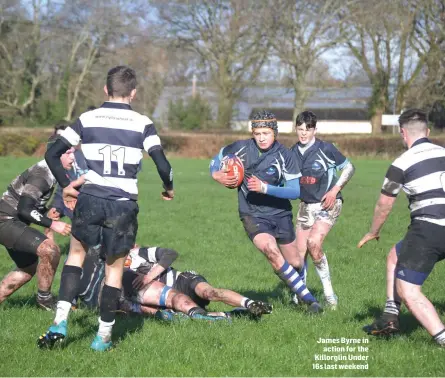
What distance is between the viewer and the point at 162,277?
729 cm

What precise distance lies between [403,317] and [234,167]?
2.34 meters

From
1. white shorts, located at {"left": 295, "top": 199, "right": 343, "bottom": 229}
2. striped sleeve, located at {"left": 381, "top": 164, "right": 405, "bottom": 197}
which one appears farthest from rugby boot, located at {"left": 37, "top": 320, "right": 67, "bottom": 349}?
white shorts, located at {"left": 295, "top": 199, "right": 343, "bottom": 229}

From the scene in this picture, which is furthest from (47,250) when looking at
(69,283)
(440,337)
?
(440,337)

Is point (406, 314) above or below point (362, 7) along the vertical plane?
below

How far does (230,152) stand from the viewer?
7668 millimetres

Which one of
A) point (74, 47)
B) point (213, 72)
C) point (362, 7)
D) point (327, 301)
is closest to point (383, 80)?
point (362, 7)

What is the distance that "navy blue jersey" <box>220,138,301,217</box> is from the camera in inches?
296

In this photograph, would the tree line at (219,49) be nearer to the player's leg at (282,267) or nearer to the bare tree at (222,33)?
the bare tree at (222,33)

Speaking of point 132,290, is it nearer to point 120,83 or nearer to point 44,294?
point 44,294

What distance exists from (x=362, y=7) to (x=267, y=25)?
6.22m

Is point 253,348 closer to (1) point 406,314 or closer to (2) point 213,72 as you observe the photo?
(1) point 406,314

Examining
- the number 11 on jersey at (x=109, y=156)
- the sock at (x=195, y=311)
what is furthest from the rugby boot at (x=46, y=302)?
the number 11 on jersey at (x=109, y=156)

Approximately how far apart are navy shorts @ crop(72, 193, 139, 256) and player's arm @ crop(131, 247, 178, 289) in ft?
4.50

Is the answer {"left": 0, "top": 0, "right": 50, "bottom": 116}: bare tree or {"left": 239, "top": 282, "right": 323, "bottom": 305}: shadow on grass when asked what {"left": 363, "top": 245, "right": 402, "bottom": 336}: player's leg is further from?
{"left": 0, "top": 0, "right": 50, "bottom": 116}: bare tree
